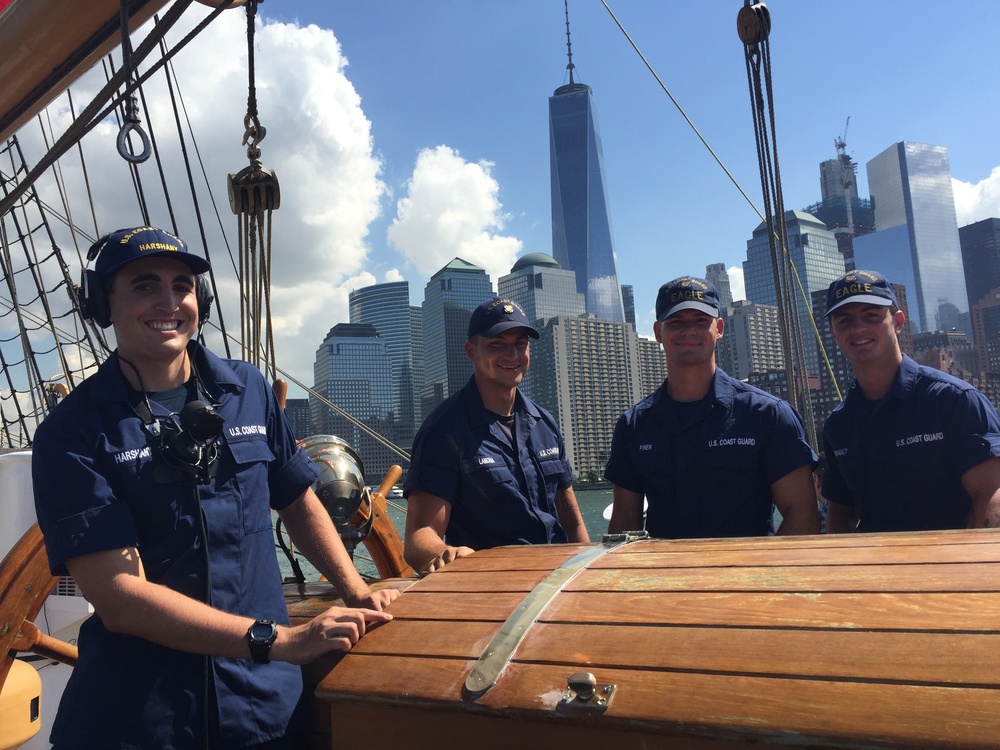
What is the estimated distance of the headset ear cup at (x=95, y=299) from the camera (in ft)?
6.91

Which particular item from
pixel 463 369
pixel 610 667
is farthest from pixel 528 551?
pixel 463 369

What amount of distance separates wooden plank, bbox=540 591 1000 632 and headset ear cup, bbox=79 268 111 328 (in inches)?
55.5

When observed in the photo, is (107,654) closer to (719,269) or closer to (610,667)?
(610,667)

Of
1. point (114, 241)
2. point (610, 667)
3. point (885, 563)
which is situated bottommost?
point (610, 667)

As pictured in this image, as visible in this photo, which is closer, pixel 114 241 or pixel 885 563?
pixel 885 563

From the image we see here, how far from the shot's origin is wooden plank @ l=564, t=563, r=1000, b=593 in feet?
5.27

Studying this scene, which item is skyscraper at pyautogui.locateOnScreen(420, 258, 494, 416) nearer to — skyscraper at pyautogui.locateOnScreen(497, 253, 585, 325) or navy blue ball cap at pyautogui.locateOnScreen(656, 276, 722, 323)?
skyscraper at pyautogui.locateOnScreen(497, 253, 585, 325)

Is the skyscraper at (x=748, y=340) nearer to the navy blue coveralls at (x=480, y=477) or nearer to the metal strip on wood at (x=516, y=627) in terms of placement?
the navy blue coveralls at (x=480, y=477)

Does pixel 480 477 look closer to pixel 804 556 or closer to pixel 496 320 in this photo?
pixel 496 320

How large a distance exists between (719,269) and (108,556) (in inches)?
4124

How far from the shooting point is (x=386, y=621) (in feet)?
6.83

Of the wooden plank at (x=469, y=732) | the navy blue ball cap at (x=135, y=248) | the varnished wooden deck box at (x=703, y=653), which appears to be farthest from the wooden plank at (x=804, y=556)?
the navy blue ball cap at (x=135, y=248)

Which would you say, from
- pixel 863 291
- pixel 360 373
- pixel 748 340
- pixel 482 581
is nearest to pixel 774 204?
pixel 863 291

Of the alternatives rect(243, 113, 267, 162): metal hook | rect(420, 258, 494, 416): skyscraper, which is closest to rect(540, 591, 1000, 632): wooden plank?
rect(243, 113, 267, 162): metal hook
